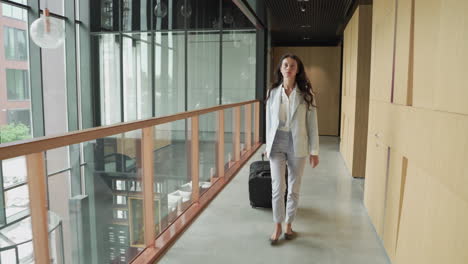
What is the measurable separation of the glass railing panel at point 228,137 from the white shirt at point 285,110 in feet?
8.56

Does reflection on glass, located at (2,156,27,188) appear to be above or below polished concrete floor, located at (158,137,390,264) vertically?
above

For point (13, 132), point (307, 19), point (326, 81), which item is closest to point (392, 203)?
point (307, 19)

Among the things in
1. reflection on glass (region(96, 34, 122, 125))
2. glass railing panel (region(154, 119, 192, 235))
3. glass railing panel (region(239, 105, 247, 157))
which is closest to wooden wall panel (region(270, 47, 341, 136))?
reflection on glass (region(96, 34, 122, 125))

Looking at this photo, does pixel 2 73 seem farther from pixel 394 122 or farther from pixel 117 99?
pixel 394 122

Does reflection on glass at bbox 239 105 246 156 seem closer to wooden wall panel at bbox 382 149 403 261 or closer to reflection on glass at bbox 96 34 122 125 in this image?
reflection on glass at bbox 96 34 122 125

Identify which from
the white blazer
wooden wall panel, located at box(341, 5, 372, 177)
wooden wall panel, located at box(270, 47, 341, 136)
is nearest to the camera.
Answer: the white blazer

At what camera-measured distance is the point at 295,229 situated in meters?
3.81

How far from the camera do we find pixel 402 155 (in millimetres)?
2791

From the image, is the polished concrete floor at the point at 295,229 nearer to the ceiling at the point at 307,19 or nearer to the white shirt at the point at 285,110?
the white shirt at the point at 285,110

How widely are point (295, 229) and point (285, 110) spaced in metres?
1.22

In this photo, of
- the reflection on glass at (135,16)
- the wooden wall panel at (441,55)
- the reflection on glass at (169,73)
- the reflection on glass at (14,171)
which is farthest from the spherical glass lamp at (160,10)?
the reflection on glass at (14,171)

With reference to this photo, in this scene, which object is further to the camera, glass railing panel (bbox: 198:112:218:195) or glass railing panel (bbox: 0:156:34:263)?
glass railing panel (bbox: 198:112:218:195)

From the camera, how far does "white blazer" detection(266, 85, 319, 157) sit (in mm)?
3312

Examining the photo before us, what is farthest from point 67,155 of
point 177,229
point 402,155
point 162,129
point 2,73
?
point 2,73
